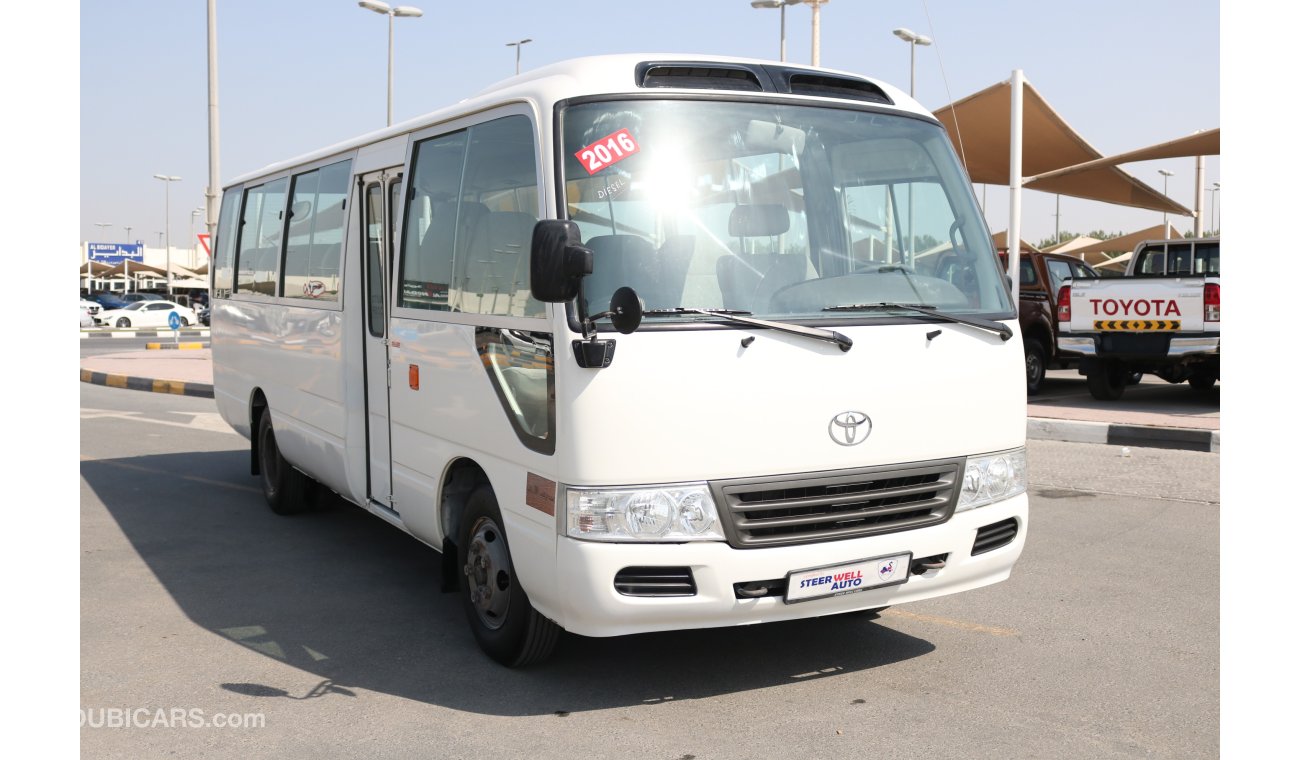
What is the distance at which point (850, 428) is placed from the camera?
4.58 m

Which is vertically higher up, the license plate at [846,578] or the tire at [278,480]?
the license plate at [846,578]

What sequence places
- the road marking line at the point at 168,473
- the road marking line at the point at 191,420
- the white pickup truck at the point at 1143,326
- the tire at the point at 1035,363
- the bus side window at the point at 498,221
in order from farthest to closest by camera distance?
the tire at the point at 1035,363 → the road marking line at the point at 191,420 → the white pickup truck at the point at 1143,326 → the road marking line at the point at 168,473 → the bus side window at the point at 498,221

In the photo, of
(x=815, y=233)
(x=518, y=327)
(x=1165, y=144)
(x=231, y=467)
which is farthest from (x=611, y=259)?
(x=1165, y=144)

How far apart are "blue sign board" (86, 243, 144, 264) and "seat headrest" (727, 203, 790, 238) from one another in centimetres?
9164

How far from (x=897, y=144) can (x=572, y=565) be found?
2.29 meters

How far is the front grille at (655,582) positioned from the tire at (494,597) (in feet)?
2.21

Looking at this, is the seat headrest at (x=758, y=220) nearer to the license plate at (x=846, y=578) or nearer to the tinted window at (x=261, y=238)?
the license plate at (x=846, y=578)

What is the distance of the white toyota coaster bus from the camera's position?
14.3 ft

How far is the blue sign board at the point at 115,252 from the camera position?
8775 cm

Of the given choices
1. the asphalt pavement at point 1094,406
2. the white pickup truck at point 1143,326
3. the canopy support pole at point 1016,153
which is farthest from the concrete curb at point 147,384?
the white pickup truck at point 1143,326

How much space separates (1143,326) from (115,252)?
8759cm

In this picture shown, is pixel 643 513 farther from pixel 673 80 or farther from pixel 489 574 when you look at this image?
pixel 673 80

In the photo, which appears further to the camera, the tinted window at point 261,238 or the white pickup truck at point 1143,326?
the white pickup truck at point 1143,326

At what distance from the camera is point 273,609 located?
20.1 ft
